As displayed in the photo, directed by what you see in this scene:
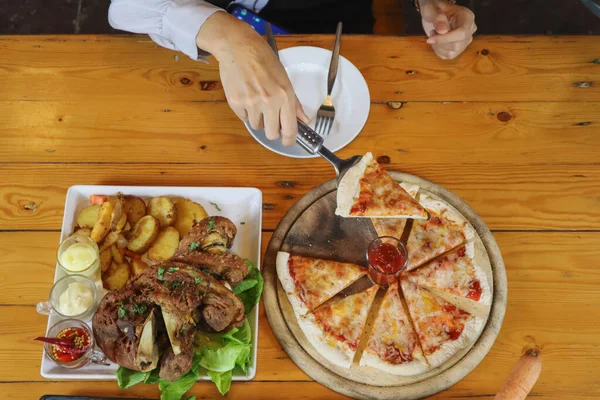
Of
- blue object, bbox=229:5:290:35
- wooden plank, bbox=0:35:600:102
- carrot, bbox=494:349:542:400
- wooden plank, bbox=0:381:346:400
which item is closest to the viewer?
carrot, bbox=494:349:542:400

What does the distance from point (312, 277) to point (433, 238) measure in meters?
0.60

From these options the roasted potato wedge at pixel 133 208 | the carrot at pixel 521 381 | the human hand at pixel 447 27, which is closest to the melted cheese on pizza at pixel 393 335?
the carrot at pixel 521 381

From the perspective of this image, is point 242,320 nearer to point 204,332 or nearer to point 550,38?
point 204,332

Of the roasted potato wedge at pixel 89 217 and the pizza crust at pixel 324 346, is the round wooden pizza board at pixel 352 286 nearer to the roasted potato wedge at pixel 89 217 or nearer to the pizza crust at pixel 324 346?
the pizza crust at pixel 324 346

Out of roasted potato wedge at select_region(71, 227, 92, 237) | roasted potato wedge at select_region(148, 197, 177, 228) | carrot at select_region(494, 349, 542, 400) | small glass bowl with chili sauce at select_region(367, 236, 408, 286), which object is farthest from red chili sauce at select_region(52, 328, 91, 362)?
carrot at select_region(494, 349, 542, 400)

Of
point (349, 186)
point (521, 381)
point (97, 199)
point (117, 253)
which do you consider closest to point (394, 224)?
point (349, 186)

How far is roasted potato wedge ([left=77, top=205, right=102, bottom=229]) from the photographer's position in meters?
2.35

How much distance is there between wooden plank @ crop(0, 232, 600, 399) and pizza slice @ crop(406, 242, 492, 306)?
143mm

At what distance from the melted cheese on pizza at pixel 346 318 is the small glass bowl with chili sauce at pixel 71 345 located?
2.96 feet

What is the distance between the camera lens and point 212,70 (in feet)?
9.18


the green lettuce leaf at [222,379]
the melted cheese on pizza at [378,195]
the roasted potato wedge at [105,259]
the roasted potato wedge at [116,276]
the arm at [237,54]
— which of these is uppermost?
the arm at [237,54]

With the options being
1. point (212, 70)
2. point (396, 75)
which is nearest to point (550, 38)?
point (396, 75)

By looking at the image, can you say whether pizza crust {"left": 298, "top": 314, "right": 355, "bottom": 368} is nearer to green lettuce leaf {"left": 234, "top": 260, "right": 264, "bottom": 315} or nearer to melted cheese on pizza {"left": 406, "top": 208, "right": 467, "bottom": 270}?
green lettuce leaf {"left": 234, "top": 260, "right": 264, "bottom": 315}

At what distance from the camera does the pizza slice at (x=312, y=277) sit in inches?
91.8
